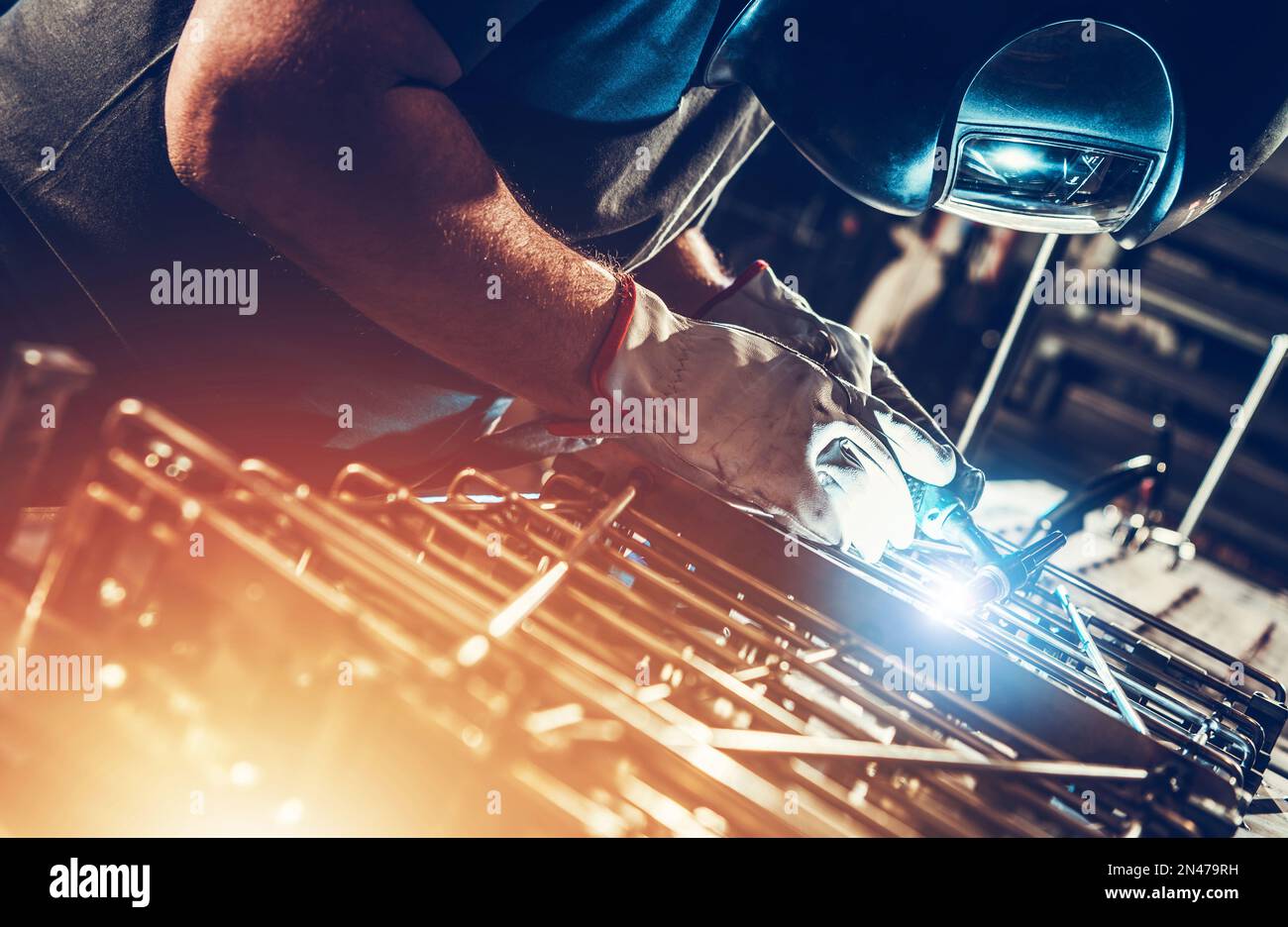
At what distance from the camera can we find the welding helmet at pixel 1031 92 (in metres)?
1.18

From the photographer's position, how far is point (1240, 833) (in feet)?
3.14

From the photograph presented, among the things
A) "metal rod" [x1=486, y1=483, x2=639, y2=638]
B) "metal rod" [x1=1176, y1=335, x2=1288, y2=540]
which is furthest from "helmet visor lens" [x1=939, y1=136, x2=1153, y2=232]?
"metal rod" [x1=1176, y1=335, x2=1288, y2=540]

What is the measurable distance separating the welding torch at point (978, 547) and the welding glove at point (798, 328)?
0.88ft

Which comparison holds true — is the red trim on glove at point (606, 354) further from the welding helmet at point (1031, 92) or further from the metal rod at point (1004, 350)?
the metal rod at point (1004, 350)

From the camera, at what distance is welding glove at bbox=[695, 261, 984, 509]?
1789mm

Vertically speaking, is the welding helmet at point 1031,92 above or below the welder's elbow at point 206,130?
above

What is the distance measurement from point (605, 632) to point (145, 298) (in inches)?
37.2

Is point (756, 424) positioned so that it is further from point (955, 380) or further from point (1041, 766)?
point (955, 380)

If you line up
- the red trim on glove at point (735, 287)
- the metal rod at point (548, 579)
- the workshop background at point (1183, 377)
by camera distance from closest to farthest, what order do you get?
the metal rod at point (548, 579), the red trim on glove at point (735, 287), the workshop background at point (1183, 377)

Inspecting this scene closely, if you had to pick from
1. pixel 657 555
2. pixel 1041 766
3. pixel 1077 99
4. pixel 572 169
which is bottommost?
pixel 1041 766

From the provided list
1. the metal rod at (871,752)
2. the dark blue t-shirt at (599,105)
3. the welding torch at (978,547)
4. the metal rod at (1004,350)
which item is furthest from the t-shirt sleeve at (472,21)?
the metal rod at (1004,350)

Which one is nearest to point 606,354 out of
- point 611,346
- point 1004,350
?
point 611,346

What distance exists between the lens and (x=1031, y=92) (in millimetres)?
1227

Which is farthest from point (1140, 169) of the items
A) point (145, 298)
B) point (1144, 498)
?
point (1144, 498)
